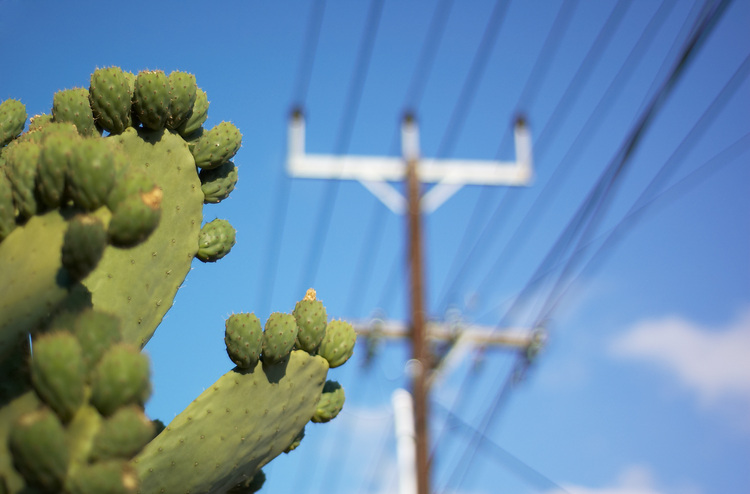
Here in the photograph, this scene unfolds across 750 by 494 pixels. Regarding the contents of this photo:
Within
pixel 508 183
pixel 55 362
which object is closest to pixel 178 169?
pixel 55 362

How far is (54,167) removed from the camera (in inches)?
121

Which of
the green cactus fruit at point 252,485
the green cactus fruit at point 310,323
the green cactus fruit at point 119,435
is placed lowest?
the green cactus fruit at point 119,435

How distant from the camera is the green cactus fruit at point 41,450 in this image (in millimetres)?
2480

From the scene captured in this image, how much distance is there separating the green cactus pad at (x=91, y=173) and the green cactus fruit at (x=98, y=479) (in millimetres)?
1080

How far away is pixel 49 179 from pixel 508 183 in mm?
5492

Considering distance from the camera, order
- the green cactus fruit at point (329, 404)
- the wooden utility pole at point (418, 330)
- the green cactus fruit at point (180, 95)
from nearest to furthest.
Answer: the green cactus fruit at point (180, 95)
the green cactus fruit at point (329, 404)
the wooden utility pole at point (418, 330)

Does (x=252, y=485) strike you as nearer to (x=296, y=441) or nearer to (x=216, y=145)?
(x=296, y=441)

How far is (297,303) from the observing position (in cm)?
487

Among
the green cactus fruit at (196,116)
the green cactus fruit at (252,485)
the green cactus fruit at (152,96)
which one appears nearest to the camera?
the green cactus fruit at (152,96)

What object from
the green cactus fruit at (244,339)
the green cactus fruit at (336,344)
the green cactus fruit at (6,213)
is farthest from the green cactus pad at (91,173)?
the green cactus fruit at (336,344)

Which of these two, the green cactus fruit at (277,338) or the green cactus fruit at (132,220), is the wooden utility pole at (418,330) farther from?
the green cactus fruit at (132,220)

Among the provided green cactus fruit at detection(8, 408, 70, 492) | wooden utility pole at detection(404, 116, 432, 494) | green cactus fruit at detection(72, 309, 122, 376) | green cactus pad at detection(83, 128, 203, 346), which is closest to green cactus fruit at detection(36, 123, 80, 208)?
green cactus fruit at detection(72, 309, 122, 376)

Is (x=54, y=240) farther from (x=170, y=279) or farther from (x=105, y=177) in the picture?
(x=170, y=279)

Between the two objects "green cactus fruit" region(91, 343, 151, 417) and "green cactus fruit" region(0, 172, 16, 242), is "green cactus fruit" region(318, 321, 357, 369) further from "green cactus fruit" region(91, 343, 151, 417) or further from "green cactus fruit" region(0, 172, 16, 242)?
"green cactus fruit" region(91, 343, 151, 417)
